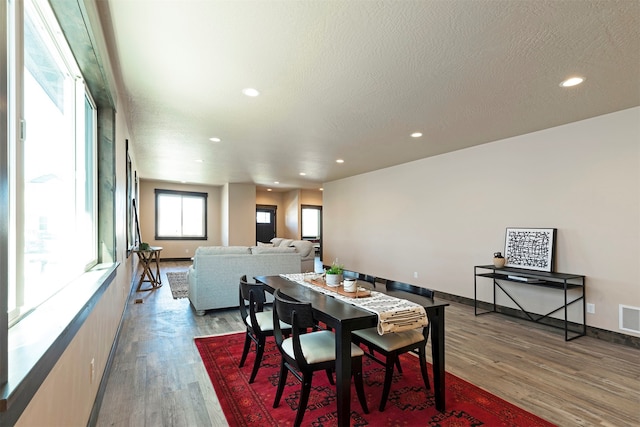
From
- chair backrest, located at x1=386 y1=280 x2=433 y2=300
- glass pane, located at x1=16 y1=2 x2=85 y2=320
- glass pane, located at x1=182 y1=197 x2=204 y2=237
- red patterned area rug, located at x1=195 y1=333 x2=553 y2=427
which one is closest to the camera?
glass pane, located at x1=16 y1=2 x2=85 y2=320

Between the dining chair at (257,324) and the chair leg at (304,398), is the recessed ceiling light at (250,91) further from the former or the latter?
the chair leg at (304,398)

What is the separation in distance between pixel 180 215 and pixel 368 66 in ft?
32.2

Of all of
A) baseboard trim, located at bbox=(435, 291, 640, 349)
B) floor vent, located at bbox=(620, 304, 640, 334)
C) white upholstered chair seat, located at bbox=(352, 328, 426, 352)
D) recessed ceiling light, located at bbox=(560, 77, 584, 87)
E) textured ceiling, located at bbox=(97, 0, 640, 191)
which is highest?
textured ceiling, located at bbox=(97, 0, 640, 191)

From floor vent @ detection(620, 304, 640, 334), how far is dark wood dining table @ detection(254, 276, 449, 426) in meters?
2.75

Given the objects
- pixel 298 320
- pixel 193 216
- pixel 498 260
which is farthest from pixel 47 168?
pixel 193 216

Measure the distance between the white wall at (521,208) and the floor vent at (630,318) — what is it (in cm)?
6

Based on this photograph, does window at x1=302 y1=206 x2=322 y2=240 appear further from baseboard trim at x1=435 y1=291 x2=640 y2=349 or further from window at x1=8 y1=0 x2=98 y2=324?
window at x1=8 y1=0 x2=98 y2=324

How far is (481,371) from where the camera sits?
280 cm

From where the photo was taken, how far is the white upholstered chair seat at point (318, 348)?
2.02 metres

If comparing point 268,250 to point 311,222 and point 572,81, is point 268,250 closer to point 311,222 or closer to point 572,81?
point 572,81

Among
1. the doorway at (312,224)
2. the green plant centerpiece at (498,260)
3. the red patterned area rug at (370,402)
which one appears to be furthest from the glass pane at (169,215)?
the green plant centerpiece at (498,260)

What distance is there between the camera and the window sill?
0.85 metres

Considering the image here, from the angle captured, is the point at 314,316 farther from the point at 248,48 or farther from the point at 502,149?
the point at 502,149

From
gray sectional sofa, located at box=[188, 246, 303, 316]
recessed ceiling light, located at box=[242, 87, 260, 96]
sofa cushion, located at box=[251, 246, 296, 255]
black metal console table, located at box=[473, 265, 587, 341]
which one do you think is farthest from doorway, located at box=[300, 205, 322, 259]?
recessed ceiling light, located at box=[242, 87, 260, 96]
